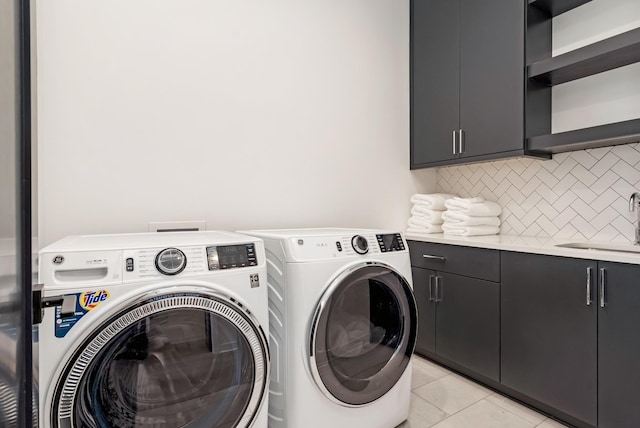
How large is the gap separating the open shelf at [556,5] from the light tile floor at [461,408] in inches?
85.9

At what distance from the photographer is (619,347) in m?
1.48

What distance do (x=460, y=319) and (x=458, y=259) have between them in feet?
1.16

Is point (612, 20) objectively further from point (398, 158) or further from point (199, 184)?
point (199, 184)

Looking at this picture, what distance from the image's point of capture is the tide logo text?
0.98 metres

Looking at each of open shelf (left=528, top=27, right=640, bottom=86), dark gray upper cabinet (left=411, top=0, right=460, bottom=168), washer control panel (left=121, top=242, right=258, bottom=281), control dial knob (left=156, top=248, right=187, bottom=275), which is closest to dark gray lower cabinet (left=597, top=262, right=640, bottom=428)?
open shelf (left=528, top=27, right=640, bottom=86)

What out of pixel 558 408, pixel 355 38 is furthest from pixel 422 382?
pixel 355 38

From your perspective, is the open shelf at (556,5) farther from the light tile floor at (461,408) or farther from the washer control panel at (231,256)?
the light tile floor at (461,408)

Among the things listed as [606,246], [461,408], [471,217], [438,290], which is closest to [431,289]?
[438,290]

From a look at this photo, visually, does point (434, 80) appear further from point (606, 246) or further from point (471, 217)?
point (606, 246)

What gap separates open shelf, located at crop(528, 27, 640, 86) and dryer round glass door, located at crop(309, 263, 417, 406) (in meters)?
1.41

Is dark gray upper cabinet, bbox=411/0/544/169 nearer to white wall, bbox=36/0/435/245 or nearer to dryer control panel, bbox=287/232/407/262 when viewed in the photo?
white wall, bbox=36/0/435/245

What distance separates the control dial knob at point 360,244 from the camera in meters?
1.51

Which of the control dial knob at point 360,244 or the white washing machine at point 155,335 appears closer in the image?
the white washing machine at point 155,335

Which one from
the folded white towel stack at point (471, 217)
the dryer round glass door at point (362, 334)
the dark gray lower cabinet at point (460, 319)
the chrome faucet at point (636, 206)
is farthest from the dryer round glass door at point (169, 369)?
the chrome faucet at point (636, 206)
